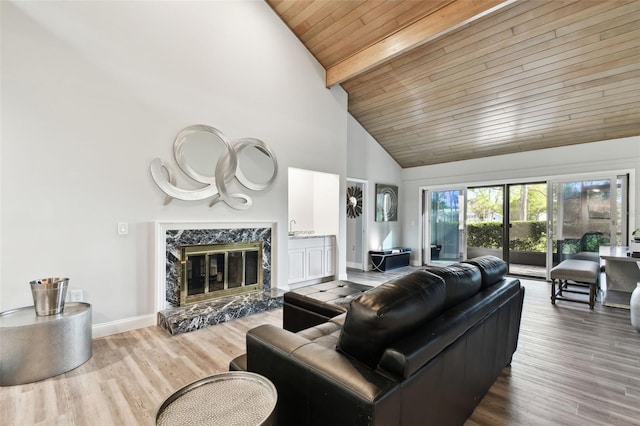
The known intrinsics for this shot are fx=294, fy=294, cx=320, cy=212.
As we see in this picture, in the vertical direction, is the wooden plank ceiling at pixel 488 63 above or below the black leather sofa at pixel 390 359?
above

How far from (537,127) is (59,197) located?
22.5 feet

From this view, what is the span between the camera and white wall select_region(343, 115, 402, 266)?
21.4 ft

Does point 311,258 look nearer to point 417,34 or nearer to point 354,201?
point 354,201

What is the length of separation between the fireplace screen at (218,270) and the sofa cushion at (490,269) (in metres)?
2.93

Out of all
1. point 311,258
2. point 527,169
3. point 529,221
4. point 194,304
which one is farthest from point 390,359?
point 529,221

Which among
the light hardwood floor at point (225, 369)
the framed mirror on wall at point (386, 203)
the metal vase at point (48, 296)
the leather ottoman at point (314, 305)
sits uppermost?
the framed mirror on wall at point (386, 203)

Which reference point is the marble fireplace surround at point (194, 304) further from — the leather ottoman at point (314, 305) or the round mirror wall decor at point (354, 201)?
the round mirror wall decor at point (354, 201)

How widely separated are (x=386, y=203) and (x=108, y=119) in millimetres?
5768

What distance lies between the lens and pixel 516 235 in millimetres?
7582

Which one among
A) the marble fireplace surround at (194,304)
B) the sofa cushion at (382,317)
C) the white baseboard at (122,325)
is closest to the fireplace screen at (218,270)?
the marble fireplace surround at (194,304)

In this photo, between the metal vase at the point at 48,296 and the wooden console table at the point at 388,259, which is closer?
the metal vase at the point at 48,296

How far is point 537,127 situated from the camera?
514 centimetres

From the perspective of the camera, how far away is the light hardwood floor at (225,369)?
1855 millimetres

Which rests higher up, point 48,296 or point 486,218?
point 486,218
